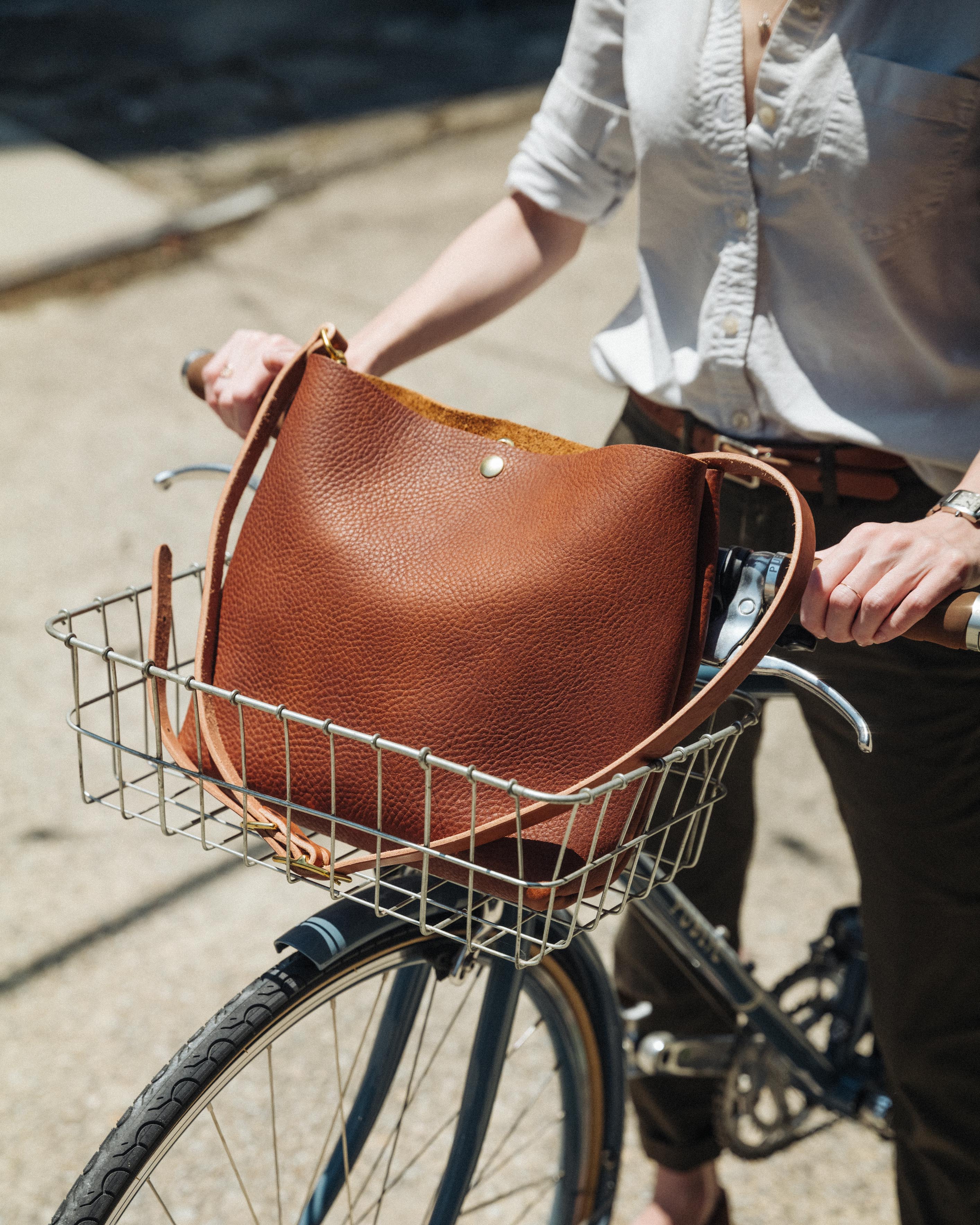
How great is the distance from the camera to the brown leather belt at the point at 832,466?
1344mm

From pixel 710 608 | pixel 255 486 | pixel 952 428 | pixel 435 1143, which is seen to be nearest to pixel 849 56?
pixel 952 428

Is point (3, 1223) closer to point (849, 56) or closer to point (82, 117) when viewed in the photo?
point (849, 56)

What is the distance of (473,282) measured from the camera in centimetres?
150

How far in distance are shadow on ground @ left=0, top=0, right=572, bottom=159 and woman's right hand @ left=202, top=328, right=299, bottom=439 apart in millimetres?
5241

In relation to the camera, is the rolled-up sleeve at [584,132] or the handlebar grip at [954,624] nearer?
the handlebar grip at [954,624]

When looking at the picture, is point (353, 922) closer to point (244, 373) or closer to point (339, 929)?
point (339, 929)

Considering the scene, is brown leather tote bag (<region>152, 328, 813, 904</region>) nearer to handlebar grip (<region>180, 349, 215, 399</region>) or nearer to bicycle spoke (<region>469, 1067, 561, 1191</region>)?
handlebar grip (<region>180, 349, 215, 399</region>)

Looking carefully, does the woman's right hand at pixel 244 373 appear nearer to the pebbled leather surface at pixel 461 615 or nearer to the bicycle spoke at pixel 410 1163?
the pebbled leather surface at pixel 461 615

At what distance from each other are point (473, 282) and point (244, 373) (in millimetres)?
347

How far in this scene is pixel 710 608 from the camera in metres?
1.06

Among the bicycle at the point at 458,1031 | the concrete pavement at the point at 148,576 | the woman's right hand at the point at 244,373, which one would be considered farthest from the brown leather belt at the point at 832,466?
the concrete pavement at the point at 148,576

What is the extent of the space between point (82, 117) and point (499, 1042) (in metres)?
6.26

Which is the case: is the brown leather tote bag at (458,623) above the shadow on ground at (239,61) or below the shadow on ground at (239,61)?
above

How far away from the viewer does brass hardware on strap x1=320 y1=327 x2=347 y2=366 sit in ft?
3.91
